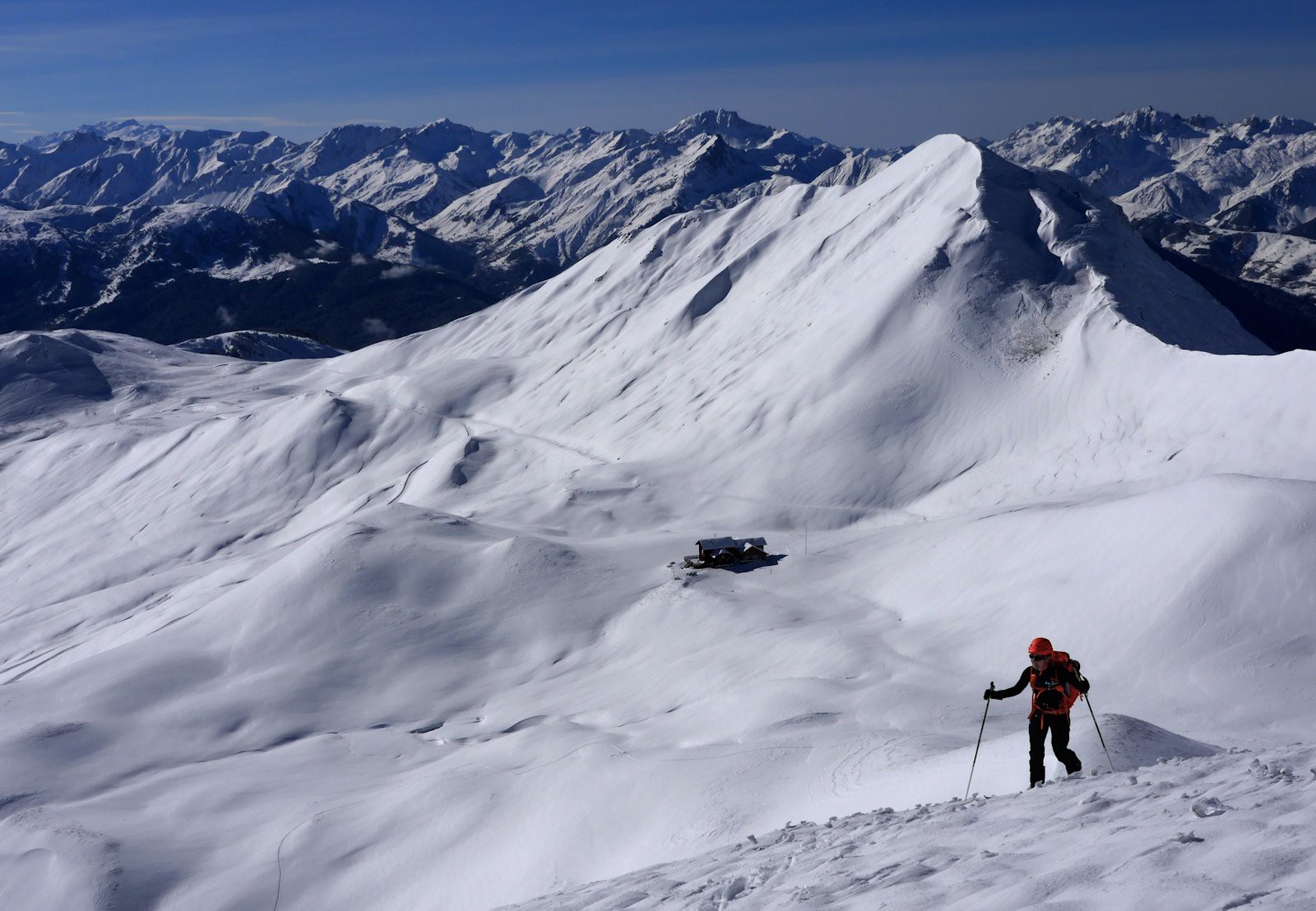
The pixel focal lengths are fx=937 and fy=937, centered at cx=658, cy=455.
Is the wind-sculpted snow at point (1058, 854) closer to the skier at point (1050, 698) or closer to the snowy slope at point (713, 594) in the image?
the snowy slope at point (713, 594)


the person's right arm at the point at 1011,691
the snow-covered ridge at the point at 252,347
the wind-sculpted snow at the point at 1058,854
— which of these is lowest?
the wind-sculpted snow at the point at 1058,854

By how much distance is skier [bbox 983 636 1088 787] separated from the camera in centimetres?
1385

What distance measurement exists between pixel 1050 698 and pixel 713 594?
2587 centimetres

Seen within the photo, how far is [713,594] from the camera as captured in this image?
39.4m

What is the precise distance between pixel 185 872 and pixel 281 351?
184202mm

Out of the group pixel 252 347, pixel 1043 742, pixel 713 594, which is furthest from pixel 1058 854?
pixel 252 347

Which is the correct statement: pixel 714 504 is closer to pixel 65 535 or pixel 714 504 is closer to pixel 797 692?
pixel 797 692

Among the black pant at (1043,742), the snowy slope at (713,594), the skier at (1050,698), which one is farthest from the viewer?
the snowy slope at (713,594)

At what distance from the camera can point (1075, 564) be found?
104 ft

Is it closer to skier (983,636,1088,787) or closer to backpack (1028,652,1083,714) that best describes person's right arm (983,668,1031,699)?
skier (983,636,1088,787)

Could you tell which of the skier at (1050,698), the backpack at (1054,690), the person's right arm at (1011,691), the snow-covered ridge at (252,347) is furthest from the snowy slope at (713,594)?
the snow-covered ridge at (252,347)

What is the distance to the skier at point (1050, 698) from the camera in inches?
545

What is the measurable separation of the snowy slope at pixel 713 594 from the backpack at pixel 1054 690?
160 cm

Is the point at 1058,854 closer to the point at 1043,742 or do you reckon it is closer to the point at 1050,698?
the point at 1050,698
